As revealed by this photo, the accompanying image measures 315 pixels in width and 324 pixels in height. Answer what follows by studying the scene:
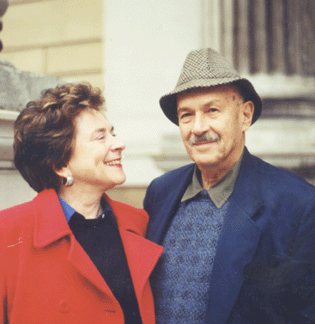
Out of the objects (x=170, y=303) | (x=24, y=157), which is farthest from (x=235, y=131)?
(x=24, y=157)

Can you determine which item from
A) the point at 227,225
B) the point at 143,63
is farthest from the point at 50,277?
the point at 143,63

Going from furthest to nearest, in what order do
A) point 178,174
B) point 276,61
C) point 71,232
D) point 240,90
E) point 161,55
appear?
point 161,55 → point 276,61 → point 178,174 → point 240,90 → point 71,232

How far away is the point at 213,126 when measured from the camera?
78.4 inches

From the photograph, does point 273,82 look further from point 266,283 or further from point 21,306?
point 21,306

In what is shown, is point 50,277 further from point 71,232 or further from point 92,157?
point 92,157

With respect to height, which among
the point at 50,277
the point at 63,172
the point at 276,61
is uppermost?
the point at 276,61

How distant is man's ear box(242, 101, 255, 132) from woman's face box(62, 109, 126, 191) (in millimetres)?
741

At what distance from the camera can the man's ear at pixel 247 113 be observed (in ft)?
7.08

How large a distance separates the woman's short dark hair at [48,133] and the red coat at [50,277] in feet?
0.71

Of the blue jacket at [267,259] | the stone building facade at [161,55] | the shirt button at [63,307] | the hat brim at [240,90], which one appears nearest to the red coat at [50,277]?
the shirt button at [63,307]

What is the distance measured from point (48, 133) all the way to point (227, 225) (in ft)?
→ 3.45

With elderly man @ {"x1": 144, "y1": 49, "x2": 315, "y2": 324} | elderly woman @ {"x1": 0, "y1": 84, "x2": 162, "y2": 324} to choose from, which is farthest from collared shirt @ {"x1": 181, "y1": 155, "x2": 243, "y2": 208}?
elderly woman @ {"x1": 0, "y1": 84, "x2": 162, "y2": 324}

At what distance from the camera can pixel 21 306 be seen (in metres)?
1.63

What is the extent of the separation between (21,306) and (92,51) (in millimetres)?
3339
